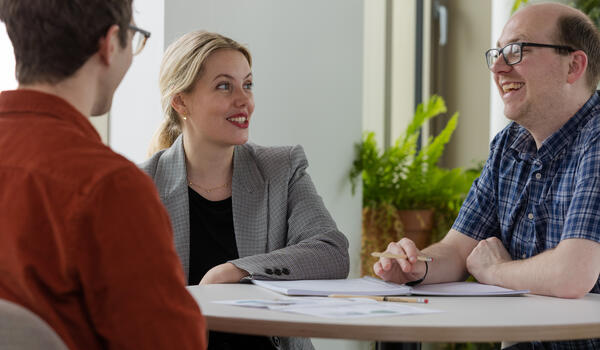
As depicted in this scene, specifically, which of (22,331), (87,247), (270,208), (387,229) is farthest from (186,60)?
(387,229)

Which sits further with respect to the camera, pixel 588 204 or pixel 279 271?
pixel 279 271

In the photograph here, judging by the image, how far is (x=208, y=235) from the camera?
7.48 feet

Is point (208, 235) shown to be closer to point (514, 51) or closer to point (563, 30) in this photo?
point (514, 51)

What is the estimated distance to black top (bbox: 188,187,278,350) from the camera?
2.23 metres

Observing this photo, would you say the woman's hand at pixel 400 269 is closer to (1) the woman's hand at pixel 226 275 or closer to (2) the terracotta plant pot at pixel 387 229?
(1) the woman's hand at pixel 226 275

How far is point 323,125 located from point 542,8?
179 centimetres

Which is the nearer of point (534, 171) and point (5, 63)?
point (534, 171)

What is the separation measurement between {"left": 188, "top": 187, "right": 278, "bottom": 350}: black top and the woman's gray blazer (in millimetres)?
45

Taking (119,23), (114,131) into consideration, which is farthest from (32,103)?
(114,131)

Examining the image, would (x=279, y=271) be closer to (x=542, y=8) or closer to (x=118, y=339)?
(x=118, y=339)

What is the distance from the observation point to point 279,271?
1.90 metres

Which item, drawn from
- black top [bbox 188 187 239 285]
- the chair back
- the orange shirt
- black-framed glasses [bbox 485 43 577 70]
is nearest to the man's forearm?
black-framed glasses [bbox 485 43 577 70]

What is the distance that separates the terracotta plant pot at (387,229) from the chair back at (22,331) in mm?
3395

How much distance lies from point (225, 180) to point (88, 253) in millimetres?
1516
